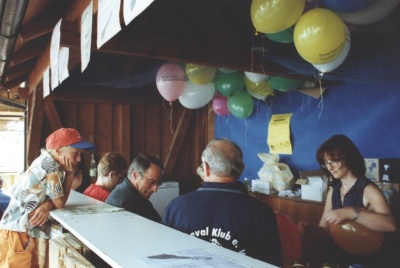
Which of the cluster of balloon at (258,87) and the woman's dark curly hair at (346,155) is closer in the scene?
the woman's dark curly hair at (346,155)

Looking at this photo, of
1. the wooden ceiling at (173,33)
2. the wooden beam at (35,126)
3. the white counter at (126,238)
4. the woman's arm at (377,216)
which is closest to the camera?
the white counter at (126,238)

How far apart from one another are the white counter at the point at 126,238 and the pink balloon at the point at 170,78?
192 centimetres

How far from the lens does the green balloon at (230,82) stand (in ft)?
→ 13.4

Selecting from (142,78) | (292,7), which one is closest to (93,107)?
(142,78)

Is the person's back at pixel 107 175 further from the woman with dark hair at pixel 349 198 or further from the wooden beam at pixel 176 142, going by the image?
the wooden beam at pixel 176 142

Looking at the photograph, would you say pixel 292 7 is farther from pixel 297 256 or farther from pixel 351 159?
pixel 297 256

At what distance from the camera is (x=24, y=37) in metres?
2.90

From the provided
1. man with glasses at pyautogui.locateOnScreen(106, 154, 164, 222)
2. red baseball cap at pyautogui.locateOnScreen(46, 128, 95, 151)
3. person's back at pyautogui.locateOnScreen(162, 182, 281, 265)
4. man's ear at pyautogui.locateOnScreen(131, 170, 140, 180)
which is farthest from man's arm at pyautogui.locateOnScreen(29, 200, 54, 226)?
person's back at pyautogui.locateOnScreen(162, 182, 281, 265)

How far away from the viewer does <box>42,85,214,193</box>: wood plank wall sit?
5.63 metres

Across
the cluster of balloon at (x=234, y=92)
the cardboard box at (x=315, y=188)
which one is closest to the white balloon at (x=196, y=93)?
the cluster of balloon at (x=234, y=92)

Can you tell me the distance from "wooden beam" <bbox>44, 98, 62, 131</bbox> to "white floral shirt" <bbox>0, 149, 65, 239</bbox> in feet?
10.7

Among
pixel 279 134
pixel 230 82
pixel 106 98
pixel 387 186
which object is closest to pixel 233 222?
pixel 387 186

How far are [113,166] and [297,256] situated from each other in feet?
6.34

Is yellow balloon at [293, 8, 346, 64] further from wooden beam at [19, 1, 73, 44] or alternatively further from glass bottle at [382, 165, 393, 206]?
wooden beam at [19, 1, 73, 44]
